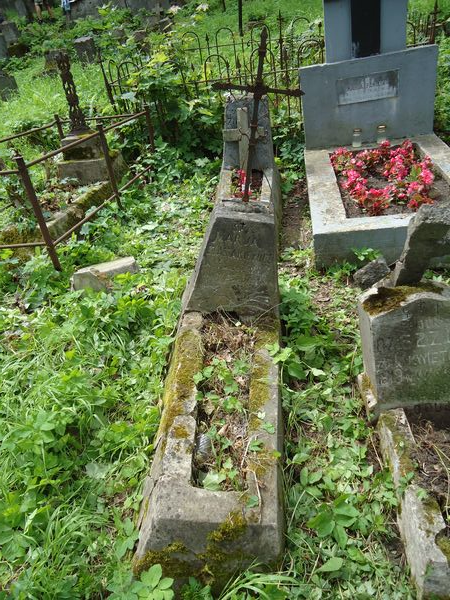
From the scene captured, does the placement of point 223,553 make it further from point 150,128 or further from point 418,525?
point 150,128

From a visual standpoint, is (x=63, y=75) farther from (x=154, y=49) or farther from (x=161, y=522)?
(x=161, y=522)

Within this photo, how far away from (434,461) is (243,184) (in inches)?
139

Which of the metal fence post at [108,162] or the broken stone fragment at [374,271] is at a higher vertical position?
the metal fence post at [108,162]

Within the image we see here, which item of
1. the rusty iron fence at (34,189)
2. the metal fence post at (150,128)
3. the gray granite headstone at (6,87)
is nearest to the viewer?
the rusty iron fence at (34,189)

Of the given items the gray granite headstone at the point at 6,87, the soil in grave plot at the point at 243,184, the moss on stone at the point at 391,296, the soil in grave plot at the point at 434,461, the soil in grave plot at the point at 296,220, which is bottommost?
the soil in grave plot at the point at 296,220

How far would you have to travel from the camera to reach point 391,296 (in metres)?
2.35

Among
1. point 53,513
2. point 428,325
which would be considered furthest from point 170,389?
point 428,325

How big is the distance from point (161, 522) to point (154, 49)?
24.5ft

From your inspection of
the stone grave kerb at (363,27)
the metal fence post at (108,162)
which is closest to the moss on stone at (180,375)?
the metal fence post at (108,162)

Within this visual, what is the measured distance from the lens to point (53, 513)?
226cm

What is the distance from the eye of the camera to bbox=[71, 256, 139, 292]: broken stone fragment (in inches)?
154

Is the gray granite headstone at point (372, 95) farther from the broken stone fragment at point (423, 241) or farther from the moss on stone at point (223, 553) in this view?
the moss on stone at point (223, 553)

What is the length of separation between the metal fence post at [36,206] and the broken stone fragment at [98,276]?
1.51ft

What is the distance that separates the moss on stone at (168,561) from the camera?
6.38 feet
